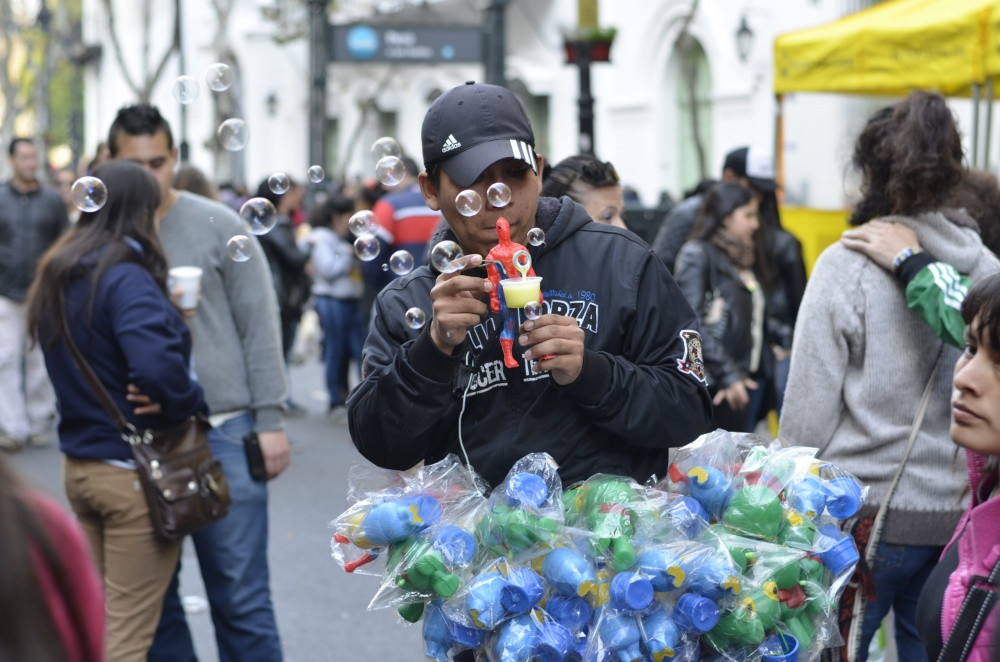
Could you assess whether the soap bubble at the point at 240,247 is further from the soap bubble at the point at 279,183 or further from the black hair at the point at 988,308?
the black hair at the point at 988,308

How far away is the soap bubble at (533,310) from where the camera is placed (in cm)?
220

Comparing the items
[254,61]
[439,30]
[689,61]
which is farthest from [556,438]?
[254,61]

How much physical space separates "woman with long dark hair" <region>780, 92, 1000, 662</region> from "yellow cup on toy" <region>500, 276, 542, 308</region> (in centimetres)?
146

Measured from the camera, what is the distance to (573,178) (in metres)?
4.22

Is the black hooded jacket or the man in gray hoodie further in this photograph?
the man in gray hoodie

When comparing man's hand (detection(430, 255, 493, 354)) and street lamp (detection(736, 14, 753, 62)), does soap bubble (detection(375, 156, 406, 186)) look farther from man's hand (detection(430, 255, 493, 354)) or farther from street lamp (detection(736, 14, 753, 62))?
street lamp (detection(736, 14, 753, 62))

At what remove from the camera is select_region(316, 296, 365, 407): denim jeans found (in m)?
10.7

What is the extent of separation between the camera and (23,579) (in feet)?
3.80

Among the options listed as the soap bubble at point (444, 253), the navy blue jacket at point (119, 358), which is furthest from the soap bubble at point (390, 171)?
the navy blue jacket at point (119, 358)

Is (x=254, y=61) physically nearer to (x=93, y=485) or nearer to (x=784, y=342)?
(x=784, y=342)

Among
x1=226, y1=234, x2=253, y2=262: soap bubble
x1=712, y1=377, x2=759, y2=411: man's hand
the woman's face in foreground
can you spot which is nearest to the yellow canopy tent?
x1=712, y1=377, x2=759, y2=411: man's hand

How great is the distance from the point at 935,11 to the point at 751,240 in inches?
121

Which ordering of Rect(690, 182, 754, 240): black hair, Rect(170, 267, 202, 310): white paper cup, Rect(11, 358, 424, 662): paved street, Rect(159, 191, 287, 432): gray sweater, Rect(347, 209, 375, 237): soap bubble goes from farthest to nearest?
Rect(690, 182, 754, 240): black hair → Rect(11, 358, 424, 662): paved street → Rect(159, 191, 287, 432): gray sweater → Rect(170, 267, 202, 310): white paper cup → Rect(347, 209, 375, 237): soap bubble

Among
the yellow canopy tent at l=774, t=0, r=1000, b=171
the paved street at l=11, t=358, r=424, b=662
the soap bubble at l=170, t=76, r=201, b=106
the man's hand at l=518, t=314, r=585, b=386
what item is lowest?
the paved street at l=11, t=358, r=424, b=662
